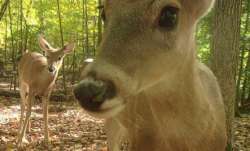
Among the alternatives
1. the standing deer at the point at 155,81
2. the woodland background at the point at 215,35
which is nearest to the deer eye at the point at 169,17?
the standing deer at the point at 155,81

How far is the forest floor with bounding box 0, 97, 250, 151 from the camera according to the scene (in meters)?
8.61

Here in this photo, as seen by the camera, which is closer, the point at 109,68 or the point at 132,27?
the point at 109,68

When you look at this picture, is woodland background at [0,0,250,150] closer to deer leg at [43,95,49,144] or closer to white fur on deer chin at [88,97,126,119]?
white fur on deer chin at [88,97,126,119]

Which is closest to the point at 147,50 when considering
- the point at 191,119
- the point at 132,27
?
the point at 132,27

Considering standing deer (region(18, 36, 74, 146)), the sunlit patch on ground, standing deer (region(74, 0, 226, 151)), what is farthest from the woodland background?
the sunlit patch on ground

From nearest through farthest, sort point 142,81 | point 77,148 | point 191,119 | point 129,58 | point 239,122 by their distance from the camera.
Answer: point 129,58
point 142,81
point 191,119
point 77,148
point 239,122

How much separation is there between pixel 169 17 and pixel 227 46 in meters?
4.45

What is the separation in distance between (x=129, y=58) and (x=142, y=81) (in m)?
0.25

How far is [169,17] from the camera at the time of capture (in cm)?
289

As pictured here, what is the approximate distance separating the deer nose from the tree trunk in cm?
515

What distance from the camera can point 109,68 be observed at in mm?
2338

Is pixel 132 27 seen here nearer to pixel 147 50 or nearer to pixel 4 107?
pixel 147 50

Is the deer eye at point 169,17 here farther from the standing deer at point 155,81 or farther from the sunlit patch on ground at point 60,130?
the sunlit patch on ground at point 60,130

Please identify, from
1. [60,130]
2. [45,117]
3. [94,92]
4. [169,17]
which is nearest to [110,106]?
[94,92]
